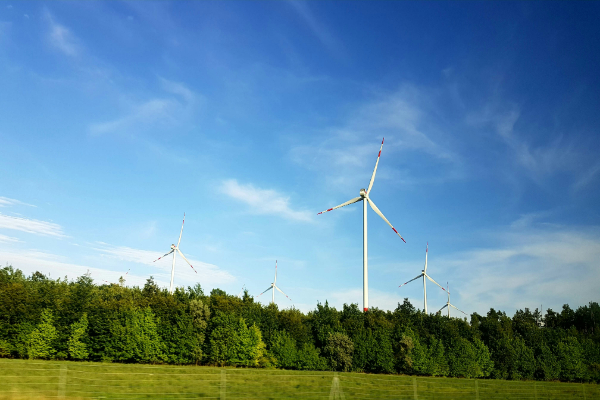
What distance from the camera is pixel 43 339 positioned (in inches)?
2099

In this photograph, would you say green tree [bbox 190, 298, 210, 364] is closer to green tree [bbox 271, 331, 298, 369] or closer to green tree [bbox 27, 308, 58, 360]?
green tree [bbox 271, 331, 298, 369]

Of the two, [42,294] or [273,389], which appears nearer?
[273,389]

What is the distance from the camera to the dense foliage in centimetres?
5475

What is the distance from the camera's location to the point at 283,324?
224 ft

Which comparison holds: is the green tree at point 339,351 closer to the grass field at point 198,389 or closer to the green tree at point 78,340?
the grass field at point 198,389

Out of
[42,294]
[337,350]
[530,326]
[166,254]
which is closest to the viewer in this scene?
[42,294]

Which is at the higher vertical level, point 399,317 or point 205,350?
point 399,317

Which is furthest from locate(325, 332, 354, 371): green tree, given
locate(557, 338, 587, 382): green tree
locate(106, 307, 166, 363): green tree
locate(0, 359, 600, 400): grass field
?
locate(557, 338, 587, 382): green tree

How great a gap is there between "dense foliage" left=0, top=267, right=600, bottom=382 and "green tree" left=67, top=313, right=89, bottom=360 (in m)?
0.11

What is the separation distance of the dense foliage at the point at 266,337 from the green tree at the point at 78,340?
115mm

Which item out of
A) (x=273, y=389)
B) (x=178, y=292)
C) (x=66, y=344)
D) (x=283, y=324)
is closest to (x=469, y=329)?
(x=283, y=324)

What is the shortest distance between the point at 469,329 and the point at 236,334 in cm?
3863

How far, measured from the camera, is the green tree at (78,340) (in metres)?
53.8

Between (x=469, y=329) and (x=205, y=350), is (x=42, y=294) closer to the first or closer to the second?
(x=205, y=350)
